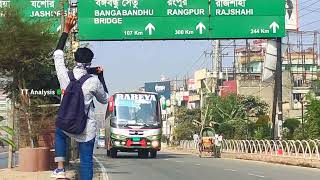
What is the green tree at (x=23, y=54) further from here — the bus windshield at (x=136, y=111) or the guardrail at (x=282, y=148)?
the guardrail at (x=282, y=148)

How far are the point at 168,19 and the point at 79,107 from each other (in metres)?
22.3

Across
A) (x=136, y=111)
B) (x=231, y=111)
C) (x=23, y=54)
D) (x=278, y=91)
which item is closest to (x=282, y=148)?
(x=278, y=91)

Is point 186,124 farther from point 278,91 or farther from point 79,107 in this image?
point 79,107

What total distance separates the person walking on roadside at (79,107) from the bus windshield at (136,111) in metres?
23.7

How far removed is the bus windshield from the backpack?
78.9ft

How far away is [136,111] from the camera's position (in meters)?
30.6

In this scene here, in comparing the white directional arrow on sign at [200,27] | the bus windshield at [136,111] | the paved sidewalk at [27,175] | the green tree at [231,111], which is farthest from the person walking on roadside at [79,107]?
the green tree at [231,111]

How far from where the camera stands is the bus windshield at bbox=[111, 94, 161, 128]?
30.4 m

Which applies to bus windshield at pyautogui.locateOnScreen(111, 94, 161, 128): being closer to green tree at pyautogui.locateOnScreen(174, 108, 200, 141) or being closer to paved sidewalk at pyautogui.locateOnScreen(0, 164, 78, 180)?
paved sidewalk at pyautogui.locateOnScreen(0, 164, 78, 180)

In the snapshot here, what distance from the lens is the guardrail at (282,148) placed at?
27.5 m

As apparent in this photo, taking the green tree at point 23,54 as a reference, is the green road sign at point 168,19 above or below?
above

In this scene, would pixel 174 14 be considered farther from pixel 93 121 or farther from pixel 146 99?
pixel 93 121

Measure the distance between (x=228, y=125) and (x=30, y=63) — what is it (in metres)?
42.7

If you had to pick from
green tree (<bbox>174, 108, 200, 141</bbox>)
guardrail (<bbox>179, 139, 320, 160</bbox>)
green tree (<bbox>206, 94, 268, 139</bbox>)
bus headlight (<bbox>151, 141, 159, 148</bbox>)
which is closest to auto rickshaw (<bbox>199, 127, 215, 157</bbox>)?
guardrail (<bbox>179, 139, 320, 160</bbox>)
